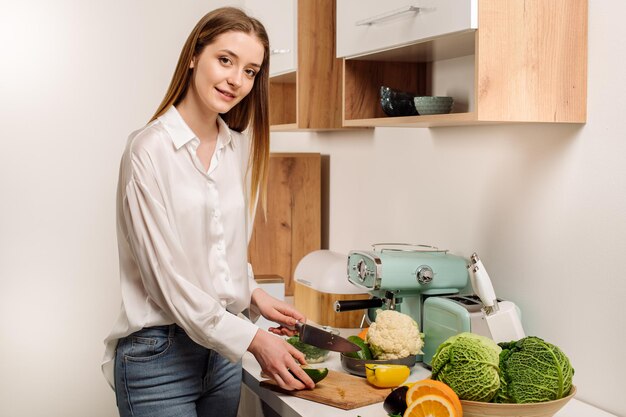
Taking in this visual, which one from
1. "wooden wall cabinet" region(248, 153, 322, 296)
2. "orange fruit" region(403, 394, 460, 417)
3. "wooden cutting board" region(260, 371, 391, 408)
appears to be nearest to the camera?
"orange fruit" region(403, 394, 460, 417)

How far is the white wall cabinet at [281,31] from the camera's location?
2.45 m

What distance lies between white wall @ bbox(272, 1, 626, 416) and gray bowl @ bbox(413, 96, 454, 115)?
18cm

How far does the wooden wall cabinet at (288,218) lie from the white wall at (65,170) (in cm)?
105

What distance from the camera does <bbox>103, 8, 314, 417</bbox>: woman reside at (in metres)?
1.45

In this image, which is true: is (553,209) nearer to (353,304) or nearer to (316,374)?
(353,304)

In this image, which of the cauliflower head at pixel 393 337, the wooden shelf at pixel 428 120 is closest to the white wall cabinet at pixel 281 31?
the wooden shelf at pixel 428 120

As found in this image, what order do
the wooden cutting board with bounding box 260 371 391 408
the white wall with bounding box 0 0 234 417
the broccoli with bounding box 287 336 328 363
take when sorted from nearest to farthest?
the wooden cutting board with bounding box 260 371 391 408
the broccoli with bounding box 287 336 328 363
the white wall with bounding box 0 0 234 417

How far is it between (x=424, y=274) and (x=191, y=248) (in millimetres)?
620

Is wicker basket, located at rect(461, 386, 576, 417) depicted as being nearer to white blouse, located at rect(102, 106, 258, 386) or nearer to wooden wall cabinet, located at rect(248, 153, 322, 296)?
A: white blouse, located at rect(102, 106, 258, 386)

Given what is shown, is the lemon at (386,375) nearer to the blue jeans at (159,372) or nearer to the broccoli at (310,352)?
the broccoli at (310,352)

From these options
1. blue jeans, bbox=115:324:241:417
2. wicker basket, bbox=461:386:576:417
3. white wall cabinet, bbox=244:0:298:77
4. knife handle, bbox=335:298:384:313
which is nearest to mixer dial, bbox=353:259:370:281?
knife handle, bbox=335:298:384:313

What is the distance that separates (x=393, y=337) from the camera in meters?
1.69

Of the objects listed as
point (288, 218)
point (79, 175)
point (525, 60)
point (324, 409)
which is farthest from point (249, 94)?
point (79, 175)

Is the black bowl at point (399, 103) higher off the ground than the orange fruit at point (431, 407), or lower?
higher
